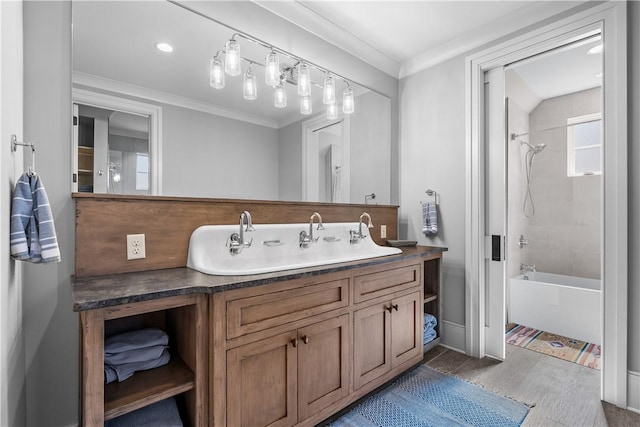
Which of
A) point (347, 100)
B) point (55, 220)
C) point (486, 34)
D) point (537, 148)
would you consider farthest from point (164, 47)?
point (537, 148)

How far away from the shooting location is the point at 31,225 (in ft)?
3.39

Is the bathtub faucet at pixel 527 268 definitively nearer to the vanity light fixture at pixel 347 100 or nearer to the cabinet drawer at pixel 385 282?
the cabinet drawer at pixel 385 282

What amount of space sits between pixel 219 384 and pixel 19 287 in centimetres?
84

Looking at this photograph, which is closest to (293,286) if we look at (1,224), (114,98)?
(1,224)

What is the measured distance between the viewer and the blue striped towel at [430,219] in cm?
258

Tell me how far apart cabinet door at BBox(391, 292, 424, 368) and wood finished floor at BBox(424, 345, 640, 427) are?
0.33 meters

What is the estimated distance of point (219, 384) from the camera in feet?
3.83

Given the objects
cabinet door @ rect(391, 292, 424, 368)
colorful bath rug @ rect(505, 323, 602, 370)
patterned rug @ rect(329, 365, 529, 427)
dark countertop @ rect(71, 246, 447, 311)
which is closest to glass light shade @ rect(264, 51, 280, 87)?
dark countertop @ rect(71, 246, 447, 311)

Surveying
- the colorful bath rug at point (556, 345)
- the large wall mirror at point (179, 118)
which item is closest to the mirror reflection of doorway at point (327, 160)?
the large wall mirror at point (179, 118)

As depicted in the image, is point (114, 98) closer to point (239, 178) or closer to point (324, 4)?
point (239, 178)

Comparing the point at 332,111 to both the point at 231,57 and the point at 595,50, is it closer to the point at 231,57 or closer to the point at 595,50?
the point at 231,57

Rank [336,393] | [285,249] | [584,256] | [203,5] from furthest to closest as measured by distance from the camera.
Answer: [584,256], [285,249], [203,5], [336,393]

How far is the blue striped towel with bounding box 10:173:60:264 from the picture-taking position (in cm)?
99

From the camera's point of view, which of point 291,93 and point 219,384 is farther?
point 291,93
